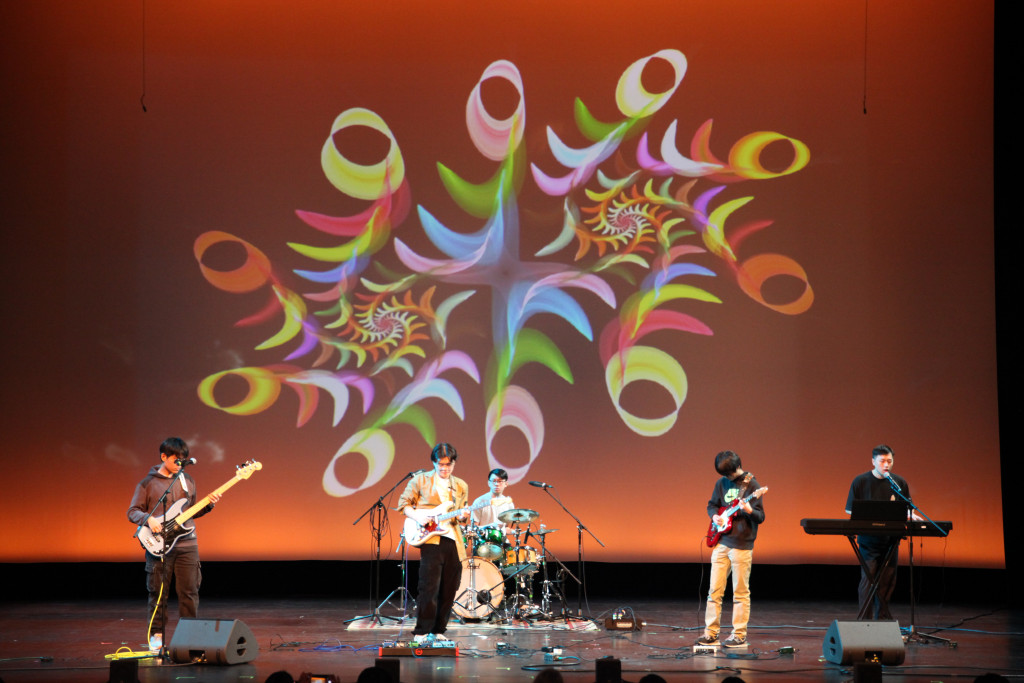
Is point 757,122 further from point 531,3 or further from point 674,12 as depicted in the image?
point 531,3

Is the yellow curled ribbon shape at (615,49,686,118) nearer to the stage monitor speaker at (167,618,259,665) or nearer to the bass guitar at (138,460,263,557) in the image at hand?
the bass guitar at (138,460,263,557)

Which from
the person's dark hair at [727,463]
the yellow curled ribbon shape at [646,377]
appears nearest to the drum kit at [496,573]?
the yellow curled ribbon shape at [646,377]

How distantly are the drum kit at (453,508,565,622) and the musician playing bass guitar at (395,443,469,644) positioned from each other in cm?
121

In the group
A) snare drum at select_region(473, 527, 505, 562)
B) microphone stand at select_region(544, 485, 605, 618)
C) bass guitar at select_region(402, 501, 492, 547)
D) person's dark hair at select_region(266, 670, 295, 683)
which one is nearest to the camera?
person's dark hair at select_region(266, 670, 295, 683)

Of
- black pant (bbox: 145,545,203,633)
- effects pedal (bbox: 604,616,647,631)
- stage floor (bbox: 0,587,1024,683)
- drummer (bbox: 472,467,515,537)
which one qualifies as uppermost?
drummer (bbox: 472,467,515,537)

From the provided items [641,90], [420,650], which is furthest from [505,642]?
[641,90]

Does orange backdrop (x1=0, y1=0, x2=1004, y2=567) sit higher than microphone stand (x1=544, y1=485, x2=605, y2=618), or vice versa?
orange backdrop (x1=0, y1=0, x2=1004, y2=567)

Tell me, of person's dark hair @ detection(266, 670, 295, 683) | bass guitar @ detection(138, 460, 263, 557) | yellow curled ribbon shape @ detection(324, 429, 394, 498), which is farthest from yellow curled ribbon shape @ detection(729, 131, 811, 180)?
person's dark hair @ detection(266, 670, 295, 683)

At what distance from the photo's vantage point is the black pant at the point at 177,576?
614 centimetres

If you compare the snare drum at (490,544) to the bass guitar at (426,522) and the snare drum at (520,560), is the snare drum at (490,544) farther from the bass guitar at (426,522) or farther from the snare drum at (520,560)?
the bass guitar at (426,522)

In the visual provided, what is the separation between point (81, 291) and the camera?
9.03m

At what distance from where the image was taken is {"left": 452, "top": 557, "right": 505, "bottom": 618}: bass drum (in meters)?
7.85

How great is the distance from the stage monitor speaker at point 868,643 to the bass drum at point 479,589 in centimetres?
Result: 296

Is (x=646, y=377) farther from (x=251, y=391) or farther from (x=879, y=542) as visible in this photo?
(x=251, y=391)
